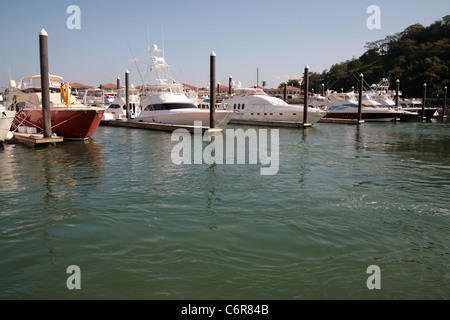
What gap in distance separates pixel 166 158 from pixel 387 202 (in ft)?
29.1

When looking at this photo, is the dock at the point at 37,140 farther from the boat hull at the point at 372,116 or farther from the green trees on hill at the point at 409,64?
the green trees on hill at the point at 409,64

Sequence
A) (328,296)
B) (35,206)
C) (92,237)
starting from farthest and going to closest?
(35,206) < (92,237) < (328,296)

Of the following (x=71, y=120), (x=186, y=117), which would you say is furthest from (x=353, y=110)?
(x=71, y=120)

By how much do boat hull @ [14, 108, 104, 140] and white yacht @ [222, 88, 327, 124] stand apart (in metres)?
15.4

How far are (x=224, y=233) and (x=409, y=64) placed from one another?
93.0 meters

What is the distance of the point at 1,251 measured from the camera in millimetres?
5410

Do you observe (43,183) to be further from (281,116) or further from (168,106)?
(281,116)

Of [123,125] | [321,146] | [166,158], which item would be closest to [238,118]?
[123,125]

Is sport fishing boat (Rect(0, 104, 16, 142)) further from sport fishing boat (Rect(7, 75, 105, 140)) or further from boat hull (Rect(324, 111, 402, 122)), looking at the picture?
boat hull (Rect(324, 111, 402, 122))

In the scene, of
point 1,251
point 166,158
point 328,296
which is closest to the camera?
point 328,296

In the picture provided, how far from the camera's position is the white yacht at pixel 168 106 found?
84.7 ft

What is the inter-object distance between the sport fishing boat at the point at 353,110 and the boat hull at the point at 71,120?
29059 mm

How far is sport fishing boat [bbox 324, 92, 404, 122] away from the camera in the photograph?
39531mm

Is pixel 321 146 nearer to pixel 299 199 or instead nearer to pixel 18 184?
pixel 299 199
